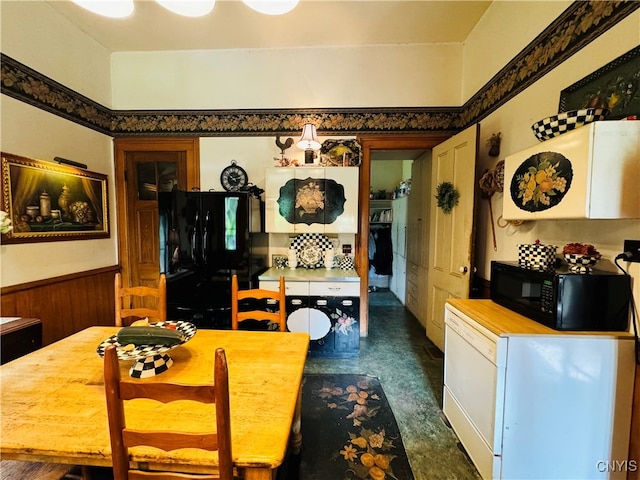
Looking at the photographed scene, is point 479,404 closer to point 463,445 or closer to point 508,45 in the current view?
point 463,445

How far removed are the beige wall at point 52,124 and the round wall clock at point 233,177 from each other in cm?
138

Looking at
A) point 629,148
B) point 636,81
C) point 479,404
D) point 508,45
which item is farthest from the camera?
point 508,45

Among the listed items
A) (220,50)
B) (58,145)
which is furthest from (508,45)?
(58,145)

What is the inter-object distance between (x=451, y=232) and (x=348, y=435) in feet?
6.43

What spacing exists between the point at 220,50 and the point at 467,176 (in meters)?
3.05

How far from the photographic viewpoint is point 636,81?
1.27 m

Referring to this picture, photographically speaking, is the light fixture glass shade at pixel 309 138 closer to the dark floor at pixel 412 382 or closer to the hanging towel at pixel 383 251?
the dark floor at pixel 412 382

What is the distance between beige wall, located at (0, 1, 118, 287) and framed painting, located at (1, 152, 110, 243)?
0.10 metres

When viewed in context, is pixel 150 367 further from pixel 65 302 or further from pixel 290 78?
pixel 290 78

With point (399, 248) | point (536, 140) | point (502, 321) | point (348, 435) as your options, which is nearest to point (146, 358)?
point (348, 435)

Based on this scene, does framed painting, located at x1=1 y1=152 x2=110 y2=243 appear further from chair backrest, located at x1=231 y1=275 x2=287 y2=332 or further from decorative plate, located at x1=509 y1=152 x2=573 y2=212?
A: decorative plate, located at x1=509 y1=152 x2=573 y2=212

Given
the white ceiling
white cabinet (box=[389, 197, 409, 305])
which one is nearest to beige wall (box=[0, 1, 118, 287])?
the white ceiling

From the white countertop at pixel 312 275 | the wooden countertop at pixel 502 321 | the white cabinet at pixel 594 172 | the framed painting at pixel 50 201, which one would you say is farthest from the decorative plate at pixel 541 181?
the framed painting at pixel 50 201

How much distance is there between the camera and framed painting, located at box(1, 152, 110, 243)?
7.21ft
